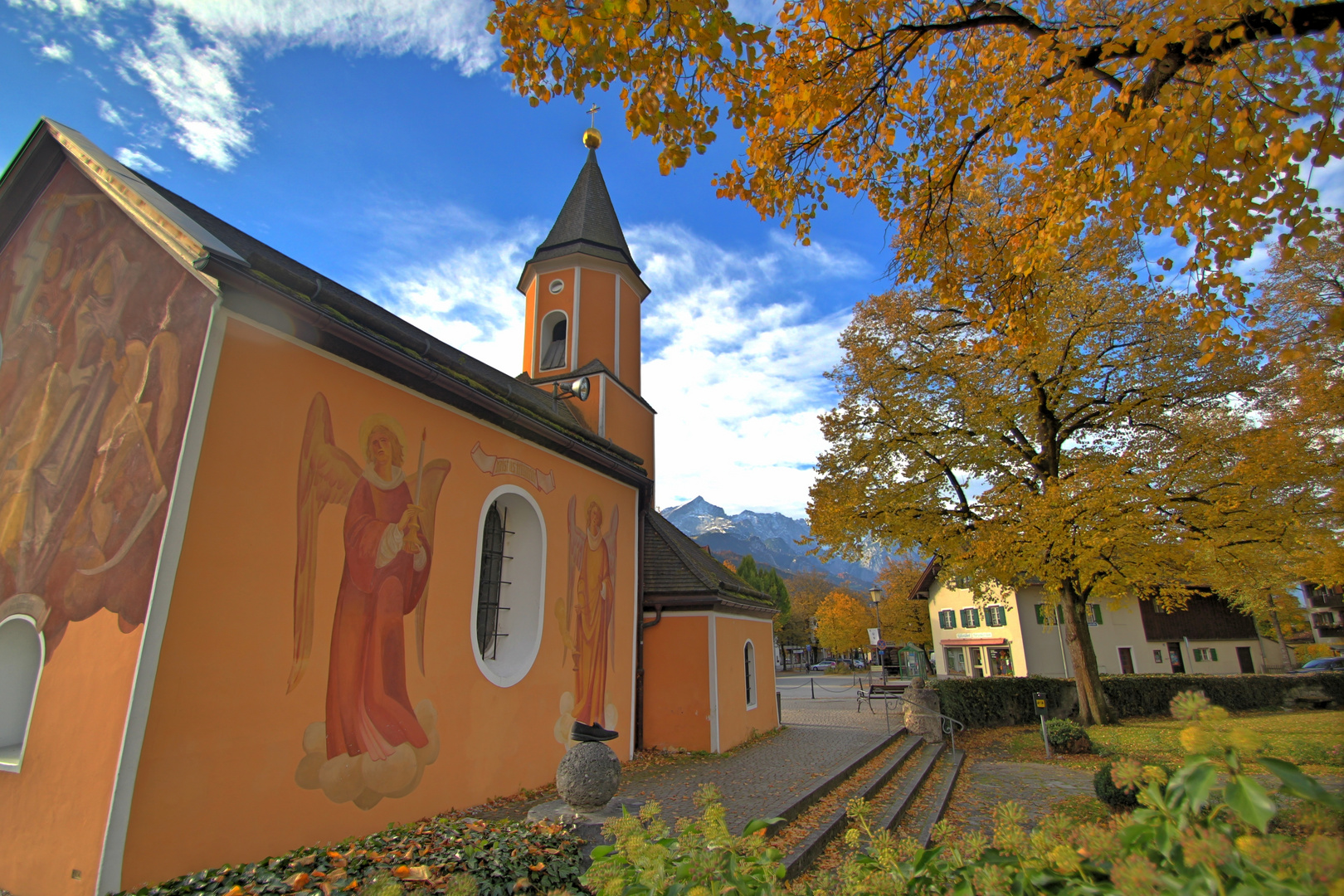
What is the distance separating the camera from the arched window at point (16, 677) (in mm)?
6270

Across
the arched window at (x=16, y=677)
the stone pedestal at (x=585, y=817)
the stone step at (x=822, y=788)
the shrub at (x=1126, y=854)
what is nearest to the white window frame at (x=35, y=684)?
the arched window at (x=16, y=677)

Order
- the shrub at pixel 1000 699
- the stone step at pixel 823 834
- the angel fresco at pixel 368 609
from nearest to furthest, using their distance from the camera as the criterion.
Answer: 1. the angel fresco at pixel 368 609
2. the stone step at pixel 823 834
3. the shrub at pixel 1000 699

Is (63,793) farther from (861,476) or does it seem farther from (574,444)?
(861,476)

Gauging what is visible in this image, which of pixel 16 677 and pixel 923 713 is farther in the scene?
pixel 923 713

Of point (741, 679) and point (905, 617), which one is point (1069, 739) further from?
point (905, 617)

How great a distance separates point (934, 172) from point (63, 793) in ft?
30.4

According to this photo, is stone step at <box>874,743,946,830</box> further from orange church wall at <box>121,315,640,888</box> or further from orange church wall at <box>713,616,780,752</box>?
orange church wall at <box>121,315,640,888</box>

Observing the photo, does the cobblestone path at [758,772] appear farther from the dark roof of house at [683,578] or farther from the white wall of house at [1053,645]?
the white wall of house at [1053,645]

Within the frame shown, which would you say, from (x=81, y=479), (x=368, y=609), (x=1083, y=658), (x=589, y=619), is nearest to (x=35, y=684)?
(x=81, y=479)

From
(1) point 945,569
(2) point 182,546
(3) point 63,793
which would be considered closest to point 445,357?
(2) point 182,546

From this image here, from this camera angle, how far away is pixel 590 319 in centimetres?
1808

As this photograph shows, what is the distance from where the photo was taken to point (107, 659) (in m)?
5.05

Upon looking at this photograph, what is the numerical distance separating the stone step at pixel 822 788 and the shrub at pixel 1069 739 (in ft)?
11.5

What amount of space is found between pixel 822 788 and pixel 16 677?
32.9 feet
